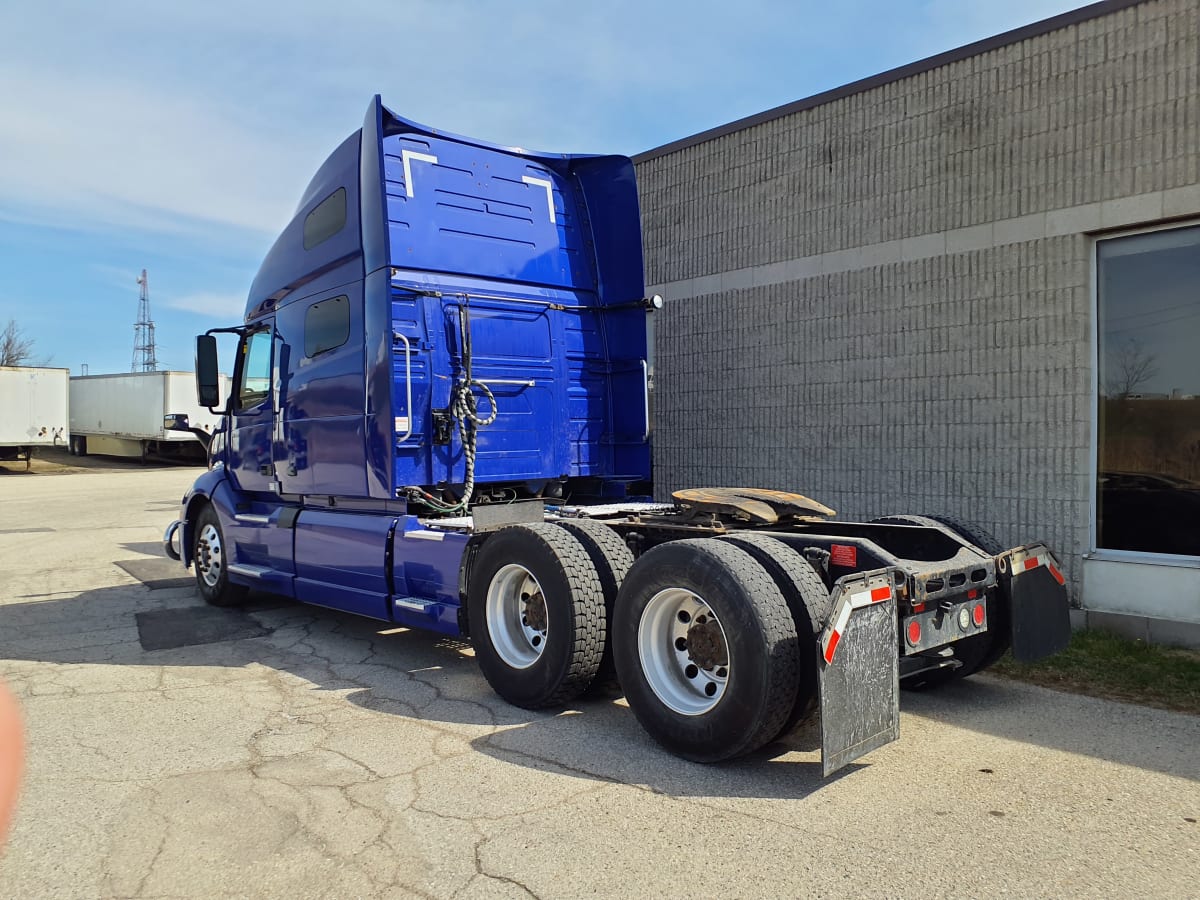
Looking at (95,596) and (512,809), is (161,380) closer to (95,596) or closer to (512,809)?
(95,596)

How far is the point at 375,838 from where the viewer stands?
3.54 m

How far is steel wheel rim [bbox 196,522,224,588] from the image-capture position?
8586 millimetres

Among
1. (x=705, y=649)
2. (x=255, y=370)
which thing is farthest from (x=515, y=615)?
(x=255, y=370)

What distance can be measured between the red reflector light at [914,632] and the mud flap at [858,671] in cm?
23

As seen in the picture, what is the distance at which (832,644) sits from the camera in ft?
12.6

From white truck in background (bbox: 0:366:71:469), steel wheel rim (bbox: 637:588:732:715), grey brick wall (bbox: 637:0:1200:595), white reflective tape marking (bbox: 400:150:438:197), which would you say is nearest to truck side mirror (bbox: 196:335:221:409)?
white reflective tape marking (bbox: 400:150:438:197)

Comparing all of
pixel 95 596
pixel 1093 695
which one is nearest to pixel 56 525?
pixel 95 596

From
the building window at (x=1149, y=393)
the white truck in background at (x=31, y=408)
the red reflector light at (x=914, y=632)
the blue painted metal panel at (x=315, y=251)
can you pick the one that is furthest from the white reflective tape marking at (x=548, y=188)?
the white truck in background at (x=31, y=408)

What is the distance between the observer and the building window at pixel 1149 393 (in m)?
6.53

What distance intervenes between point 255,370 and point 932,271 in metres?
6.09

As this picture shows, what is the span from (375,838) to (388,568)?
2.98 meters

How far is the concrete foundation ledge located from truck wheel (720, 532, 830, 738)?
297 centimetres

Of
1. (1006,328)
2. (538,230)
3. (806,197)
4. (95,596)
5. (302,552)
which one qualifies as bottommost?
(95,596)

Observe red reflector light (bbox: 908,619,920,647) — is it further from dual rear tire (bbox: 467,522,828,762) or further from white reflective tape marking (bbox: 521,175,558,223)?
white reflective tape marking (bbox: 521,175,558,223)
